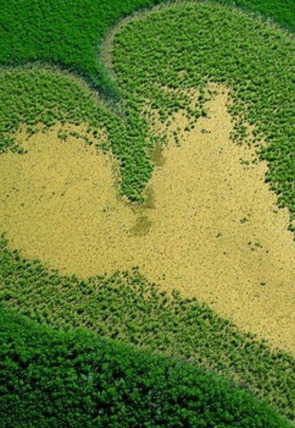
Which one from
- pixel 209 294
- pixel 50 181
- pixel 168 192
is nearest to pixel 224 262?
pixel 209 294

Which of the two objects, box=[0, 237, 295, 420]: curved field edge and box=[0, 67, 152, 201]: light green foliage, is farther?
box=[0, 67, 152, 201]: light green foliage

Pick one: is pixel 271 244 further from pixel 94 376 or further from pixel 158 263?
pixel 94 376

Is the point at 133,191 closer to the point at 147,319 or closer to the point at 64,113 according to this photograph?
the point at 64,113

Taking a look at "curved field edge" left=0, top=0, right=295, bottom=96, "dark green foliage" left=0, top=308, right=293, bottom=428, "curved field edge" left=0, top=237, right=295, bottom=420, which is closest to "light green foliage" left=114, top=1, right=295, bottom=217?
"curved field edge" left=0, top=0, right=295, bottom=96

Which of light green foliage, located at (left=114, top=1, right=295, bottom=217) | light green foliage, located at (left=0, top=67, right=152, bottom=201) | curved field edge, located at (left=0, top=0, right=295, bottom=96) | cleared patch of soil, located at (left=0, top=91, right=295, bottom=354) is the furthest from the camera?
curved field edge, located at (left=0, top=0, right=295, bottom=96)

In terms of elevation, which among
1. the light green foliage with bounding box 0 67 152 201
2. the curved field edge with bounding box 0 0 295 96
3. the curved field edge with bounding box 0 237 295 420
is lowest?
the curved field edge with bounding box 0 237 295 420

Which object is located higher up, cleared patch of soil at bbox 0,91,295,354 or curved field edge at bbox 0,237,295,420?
cleared patch of soil at bbox 0,91,295,354

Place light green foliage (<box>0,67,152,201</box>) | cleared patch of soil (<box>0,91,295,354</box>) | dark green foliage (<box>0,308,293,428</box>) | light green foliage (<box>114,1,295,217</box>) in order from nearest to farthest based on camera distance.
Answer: dark green foliage (<box>0,308,293,428</box>) < cleared patch of soil (<box>0,91,295,354</box>) < light green foliage (<box>0,67,152,201</box>) < light green foliage (<box>114,1,295,217</box>)

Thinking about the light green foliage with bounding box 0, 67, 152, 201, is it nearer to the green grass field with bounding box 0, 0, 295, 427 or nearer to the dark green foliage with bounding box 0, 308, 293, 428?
the green grass field with bounding box 0, 0, 295, 427

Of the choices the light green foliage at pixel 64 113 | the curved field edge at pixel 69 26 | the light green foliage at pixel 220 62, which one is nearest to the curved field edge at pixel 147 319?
the light green foliage at pixel 64 113
